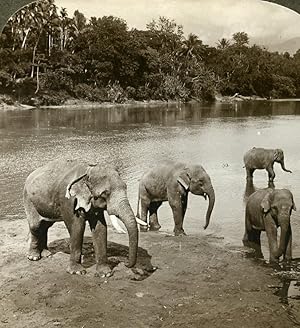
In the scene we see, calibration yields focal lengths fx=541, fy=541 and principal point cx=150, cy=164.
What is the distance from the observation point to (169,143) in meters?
13.0

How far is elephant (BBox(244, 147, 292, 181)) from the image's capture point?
397 inches

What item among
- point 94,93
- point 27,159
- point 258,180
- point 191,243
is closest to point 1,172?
point 27,159

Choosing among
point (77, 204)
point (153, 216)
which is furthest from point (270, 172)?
point (77, 204)

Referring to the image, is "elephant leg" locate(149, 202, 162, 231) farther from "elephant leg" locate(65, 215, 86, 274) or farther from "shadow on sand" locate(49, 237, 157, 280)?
"elephant leg" locate(65, 215, 86, 274)

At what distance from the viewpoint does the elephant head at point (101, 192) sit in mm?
4156

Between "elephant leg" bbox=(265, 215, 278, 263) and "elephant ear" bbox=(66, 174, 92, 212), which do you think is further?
"elephant leg" bbox=(265, 215, 278, 263)

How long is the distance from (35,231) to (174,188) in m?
→ 1.73

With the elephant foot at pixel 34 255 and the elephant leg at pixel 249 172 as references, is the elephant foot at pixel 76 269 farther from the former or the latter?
the elephant leg at pixel 249 172

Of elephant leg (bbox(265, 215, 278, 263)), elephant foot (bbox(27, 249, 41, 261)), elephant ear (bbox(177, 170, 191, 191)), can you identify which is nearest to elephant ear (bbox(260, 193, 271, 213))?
elephant leg (bbox(265, 215, 278, 263))

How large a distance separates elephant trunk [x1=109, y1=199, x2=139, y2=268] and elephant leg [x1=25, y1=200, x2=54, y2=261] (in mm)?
1166

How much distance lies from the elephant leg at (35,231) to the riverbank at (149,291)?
0.11 metres

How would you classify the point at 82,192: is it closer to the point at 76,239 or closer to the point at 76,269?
the point at 76,239

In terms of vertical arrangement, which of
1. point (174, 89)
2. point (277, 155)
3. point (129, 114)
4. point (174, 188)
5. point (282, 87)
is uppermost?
point (282, 87)

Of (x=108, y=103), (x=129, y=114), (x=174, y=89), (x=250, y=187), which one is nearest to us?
(x=250, y=187)
